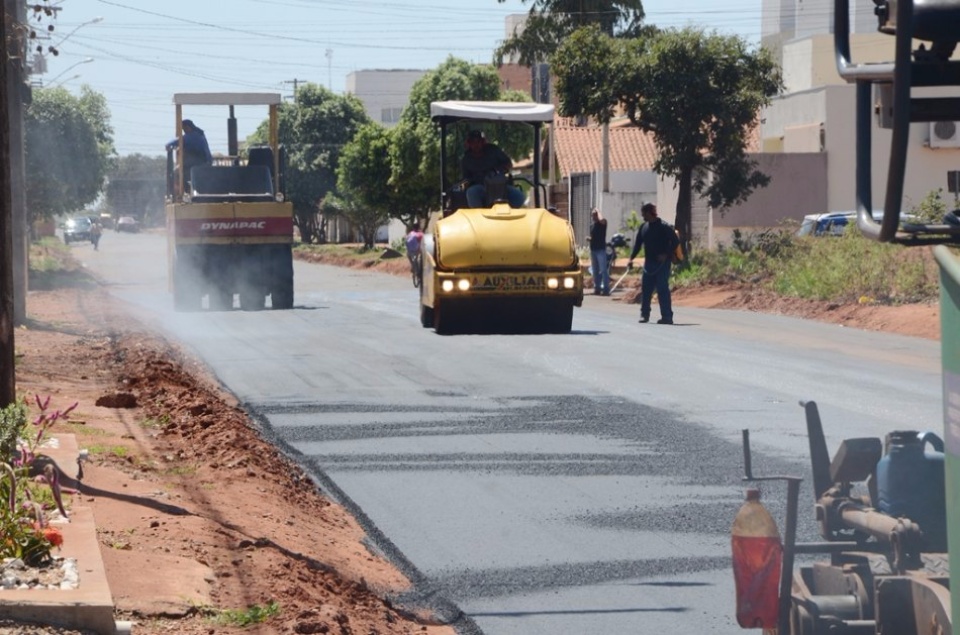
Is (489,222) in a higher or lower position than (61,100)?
lower

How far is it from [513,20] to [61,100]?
141 feet

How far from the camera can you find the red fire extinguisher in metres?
4.48

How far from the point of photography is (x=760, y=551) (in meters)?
4.48

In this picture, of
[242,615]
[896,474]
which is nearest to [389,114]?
[242,615]

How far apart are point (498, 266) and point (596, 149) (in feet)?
163


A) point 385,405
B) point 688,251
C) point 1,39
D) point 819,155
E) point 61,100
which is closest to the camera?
point 1,39

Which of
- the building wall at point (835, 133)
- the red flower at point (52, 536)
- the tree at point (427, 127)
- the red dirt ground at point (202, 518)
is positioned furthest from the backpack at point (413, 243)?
the red flower at point (52, 536)

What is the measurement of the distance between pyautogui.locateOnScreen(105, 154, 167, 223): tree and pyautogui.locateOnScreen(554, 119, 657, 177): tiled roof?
9697cm

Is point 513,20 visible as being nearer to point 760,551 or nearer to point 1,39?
point 1,39

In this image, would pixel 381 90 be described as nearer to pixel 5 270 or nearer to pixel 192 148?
pixel 192 148

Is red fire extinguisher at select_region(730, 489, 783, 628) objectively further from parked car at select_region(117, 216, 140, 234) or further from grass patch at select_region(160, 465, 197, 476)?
parked car at select_region(117, 216, 140, 234)

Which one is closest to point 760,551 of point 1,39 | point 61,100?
point 1,39

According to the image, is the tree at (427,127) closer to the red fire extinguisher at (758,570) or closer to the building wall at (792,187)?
the building wall at (792,187)

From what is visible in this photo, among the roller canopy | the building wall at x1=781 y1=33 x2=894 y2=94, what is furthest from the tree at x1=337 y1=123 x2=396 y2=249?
the roller canopy
